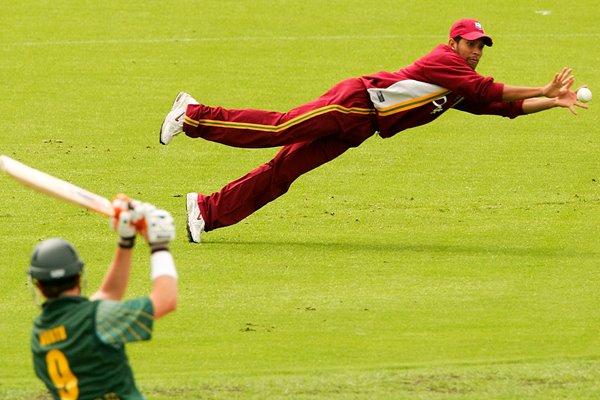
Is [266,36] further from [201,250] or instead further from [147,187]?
[201,250]

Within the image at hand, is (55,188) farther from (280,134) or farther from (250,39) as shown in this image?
(250,39)

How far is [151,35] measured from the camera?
18.9 meters

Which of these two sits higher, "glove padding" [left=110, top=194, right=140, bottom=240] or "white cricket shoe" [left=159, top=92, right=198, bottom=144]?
"glove padding" [left=110, top=194, right=140, bottom=240]

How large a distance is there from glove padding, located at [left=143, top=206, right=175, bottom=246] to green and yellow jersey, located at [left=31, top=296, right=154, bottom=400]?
0.89 ft

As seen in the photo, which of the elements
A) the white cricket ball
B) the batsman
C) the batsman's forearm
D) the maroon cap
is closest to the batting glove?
the batsman

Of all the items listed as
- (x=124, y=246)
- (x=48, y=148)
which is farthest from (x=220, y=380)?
(x=48, y=148)

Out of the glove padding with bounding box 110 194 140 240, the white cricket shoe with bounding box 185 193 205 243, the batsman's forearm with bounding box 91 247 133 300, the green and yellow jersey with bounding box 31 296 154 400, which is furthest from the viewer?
the white cricket shoe with bounding box 185 193 205 243

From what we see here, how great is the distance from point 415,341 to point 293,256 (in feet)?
7.18

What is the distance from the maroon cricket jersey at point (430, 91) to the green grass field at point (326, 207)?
1.08 m

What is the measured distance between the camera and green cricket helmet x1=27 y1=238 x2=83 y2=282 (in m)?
5.95

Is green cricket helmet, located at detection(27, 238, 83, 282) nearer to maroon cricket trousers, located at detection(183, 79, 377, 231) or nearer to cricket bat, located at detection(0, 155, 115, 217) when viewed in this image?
cricket bat, located at detection(0, 155, 115, 217)

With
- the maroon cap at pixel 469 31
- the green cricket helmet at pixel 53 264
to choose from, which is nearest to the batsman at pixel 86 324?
the green cricket helmet at pixel 53 264

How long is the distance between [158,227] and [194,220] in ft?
17.7

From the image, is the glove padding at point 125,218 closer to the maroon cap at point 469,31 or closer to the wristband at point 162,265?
the wristband at point 162,265
